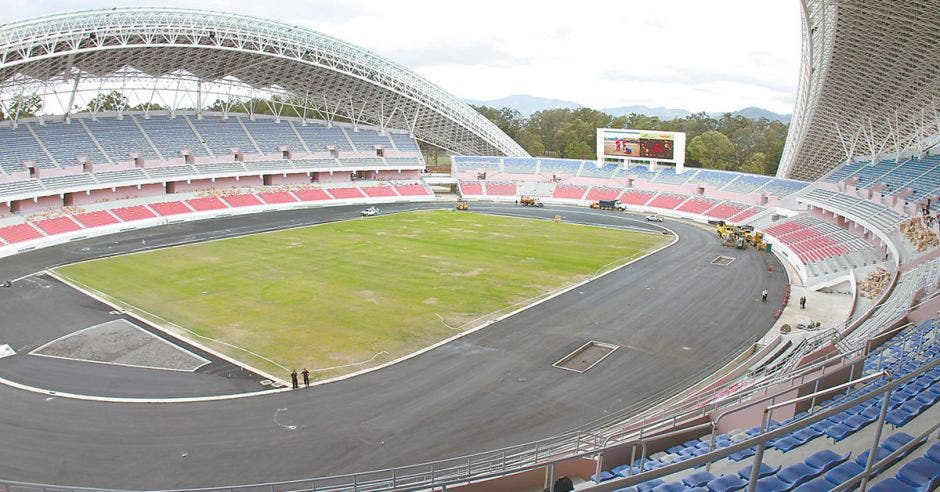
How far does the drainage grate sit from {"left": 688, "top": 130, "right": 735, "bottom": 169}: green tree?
49.1 m

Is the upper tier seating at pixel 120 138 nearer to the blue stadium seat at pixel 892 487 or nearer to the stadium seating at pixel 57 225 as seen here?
the stadium seating at pixel 57 225

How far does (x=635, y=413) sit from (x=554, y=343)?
6.99 metres

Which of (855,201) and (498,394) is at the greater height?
(855,201)

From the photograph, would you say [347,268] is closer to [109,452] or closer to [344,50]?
[109,452]

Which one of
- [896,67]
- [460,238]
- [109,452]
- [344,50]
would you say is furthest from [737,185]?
[109,452]

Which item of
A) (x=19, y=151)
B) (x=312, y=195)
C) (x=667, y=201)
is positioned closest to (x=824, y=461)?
(x=19, y=151)

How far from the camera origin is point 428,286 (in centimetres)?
3538

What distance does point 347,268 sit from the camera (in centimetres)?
3922

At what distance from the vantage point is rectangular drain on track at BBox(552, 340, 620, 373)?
2394 cm

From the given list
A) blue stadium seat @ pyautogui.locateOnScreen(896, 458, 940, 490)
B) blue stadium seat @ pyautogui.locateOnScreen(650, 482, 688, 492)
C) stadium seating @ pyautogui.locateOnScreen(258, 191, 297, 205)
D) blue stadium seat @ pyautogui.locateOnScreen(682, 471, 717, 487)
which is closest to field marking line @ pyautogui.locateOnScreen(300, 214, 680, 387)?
blue stadium seat @ pyautogui.locateOnScreen(650, 482, 688, 492)

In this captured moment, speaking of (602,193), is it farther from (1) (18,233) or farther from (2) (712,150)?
(1) (18,233)

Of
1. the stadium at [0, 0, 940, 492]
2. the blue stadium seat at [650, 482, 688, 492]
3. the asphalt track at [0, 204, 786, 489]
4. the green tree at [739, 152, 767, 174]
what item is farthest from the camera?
the green tree at [739, 152, 767, 174]

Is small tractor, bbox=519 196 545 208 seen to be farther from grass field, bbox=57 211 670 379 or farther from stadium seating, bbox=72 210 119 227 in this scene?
stadium seating, bbox=72 210 119 227

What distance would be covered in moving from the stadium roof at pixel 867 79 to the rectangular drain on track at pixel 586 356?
23301mm
